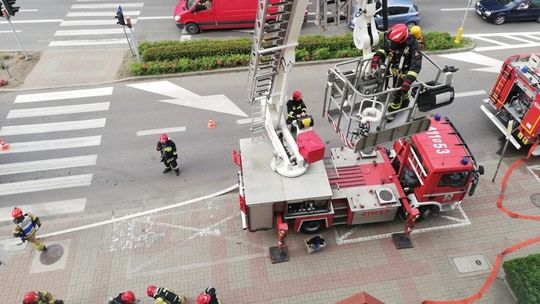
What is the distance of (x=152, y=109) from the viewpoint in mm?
15102

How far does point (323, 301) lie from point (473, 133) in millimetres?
8765

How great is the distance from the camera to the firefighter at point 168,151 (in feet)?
38.1

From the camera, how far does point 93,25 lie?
20.7 m

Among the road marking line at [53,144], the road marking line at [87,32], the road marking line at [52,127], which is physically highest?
the road marking line at [87,32]

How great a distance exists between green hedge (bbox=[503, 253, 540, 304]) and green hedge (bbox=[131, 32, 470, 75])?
37.9 ft

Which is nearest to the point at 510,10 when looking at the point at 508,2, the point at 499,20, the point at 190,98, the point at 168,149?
the point at 508,2

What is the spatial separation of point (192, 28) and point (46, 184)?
1113 cm

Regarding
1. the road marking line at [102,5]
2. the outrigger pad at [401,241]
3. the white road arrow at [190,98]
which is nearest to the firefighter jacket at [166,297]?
the outrigger pad at [401,241]

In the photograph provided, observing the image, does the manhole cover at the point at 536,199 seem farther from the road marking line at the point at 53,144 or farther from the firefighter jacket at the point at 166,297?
the road marking line at the point at 53,144

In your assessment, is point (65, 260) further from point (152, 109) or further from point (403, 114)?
point (403, 114)

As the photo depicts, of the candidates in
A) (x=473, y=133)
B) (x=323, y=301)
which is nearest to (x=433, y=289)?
(x=323, y=301)

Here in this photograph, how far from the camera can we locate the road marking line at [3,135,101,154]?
43.9ft

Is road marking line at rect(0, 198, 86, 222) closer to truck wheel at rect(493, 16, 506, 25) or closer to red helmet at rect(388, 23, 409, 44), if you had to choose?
red helmet at rect(388, 23, 409, 44)

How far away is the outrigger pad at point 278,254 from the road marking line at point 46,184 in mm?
6318
